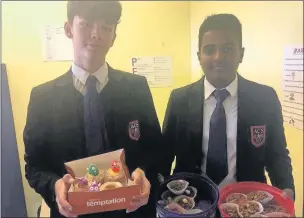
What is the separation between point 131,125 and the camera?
960 mm

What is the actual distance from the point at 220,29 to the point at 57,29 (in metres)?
Answer: 0.52

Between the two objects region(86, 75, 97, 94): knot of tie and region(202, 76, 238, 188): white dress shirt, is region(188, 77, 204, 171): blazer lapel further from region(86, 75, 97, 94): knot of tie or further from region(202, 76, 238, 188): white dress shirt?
region(86, 75, 97, 94): knot of tie

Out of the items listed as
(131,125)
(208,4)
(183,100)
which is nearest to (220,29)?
(208,4)

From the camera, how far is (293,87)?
0.97 metres

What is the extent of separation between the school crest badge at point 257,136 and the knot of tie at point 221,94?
0.13 metres

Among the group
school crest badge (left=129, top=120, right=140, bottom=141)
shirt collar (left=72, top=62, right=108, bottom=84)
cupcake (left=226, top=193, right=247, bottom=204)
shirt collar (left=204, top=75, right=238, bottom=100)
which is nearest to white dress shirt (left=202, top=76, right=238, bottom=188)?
shirt collar (left=204, top=75, right=238, bottom=100)

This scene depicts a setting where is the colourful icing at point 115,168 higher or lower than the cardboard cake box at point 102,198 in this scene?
higher

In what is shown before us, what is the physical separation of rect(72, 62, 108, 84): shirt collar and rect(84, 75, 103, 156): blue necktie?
13 millimetres

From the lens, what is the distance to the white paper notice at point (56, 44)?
938 millimetres

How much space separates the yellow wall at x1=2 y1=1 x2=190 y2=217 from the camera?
96cm

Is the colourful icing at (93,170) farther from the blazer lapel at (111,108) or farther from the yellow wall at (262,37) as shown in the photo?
the yellow wall at (262,37)

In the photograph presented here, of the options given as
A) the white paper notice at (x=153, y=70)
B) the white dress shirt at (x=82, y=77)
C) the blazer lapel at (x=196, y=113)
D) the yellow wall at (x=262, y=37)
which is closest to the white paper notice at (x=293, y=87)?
the yellow wall at (x=262, y=37)

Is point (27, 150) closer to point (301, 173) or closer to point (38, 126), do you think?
point (38, 126)

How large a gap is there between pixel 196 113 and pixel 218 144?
124 millimetres
